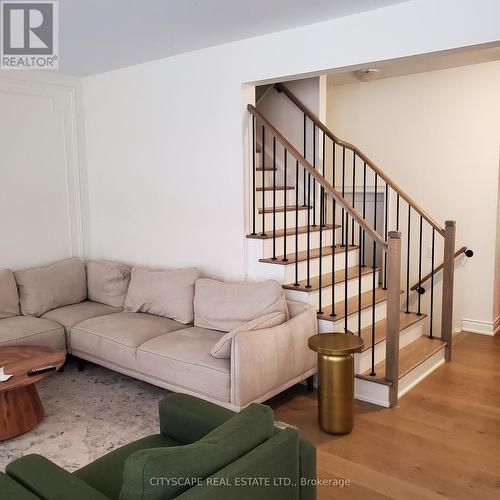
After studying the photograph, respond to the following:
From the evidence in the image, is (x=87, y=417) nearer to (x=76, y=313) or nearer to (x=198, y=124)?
(x=76, y=313)

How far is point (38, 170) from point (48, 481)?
3749 mm

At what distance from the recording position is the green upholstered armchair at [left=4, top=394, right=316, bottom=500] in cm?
149

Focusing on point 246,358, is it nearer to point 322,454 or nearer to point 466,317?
point 322,454

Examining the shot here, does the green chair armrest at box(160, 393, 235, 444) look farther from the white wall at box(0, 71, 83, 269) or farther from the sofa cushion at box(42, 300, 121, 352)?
the white wall at box(0, 71, 83, 269)

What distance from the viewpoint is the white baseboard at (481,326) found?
17.3 feet

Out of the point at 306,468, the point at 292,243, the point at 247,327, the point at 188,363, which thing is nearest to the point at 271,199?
the point at 292,243

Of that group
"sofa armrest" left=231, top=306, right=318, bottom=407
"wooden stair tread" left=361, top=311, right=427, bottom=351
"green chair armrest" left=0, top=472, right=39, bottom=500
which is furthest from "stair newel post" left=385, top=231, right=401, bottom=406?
"green chair armrest" left=0, top=472, right=39, bottom=500

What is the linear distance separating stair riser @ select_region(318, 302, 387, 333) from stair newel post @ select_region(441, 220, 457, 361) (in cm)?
53

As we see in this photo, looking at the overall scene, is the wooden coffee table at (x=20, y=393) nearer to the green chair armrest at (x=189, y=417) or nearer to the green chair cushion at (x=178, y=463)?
the green chair armrest at (x=189, y=417)

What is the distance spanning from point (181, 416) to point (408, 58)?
2.40m

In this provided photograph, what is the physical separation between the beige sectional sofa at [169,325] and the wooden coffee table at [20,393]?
537mm

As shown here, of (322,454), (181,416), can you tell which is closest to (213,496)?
(181,416)

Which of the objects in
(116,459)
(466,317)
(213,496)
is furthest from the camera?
(466,317)

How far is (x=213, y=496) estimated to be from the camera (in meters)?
1.50
